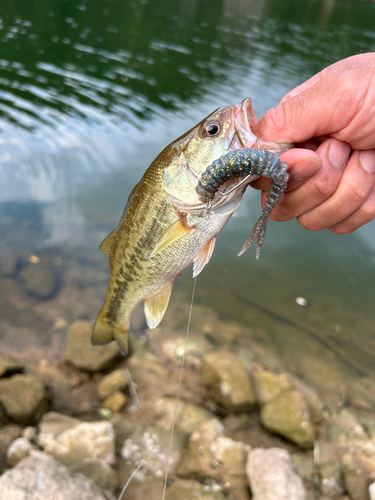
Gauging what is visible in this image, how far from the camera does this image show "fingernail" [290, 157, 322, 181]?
2327mm

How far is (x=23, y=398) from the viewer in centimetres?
480

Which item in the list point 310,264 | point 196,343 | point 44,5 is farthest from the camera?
point 44,5

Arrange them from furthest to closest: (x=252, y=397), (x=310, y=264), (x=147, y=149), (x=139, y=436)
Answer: (x=147, y=149)
(x=310, y=264)
(x=252, y=397)
(x=139, y=436)

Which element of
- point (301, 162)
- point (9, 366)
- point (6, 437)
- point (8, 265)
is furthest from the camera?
point (8, 265)

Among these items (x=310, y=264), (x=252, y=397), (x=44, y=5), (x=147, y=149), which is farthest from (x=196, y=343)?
(x=44, y=5)

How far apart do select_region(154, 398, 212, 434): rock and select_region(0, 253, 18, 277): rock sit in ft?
13.9

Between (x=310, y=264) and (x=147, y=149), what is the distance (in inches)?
230

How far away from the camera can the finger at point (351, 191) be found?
8.57 ft

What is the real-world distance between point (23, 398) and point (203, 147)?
4115 mm

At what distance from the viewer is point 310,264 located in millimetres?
8602

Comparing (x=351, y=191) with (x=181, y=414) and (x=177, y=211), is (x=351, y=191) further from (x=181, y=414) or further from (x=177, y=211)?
(x=181, y=414)

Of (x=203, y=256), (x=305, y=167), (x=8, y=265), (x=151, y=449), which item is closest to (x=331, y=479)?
(x=151, y=449)

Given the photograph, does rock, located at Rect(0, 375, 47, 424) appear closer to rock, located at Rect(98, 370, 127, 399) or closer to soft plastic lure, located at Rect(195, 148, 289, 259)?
rock, located at Rect(98, 370, 127, 399)

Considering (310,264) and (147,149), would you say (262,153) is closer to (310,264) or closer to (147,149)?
(310,264)
